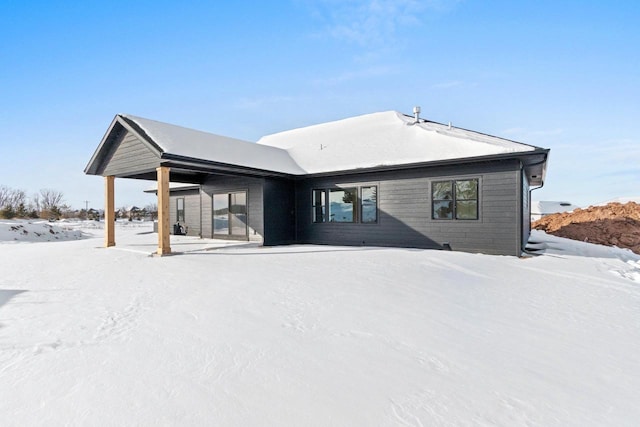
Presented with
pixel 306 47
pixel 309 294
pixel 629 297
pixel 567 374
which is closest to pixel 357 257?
pixel 309 294

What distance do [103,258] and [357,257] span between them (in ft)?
21.7

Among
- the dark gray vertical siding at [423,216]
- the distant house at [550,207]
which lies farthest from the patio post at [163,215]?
the distant house at [550,207]

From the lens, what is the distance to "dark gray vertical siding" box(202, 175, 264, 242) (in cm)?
1205

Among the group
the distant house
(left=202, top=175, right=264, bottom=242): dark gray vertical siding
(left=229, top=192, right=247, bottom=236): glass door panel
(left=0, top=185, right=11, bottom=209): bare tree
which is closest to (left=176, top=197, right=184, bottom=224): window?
(left=202, top=175, right=264, bottom=242): dark gray vertical siding

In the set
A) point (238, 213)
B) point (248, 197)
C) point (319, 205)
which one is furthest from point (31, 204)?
point (319, 205)

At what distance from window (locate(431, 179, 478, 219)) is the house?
30 millimetres

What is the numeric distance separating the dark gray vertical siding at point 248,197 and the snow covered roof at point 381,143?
211cm

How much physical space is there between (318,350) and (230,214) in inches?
435

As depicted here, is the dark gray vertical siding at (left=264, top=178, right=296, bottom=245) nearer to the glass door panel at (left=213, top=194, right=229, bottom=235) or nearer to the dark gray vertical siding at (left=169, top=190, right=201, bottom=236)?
the glass door panel at (left=213, top=194, right=229, bottom=235)

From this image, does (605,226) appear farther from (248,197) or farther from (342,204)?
(248,197)

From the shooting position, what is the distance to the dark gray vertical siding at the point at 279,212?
11750mm

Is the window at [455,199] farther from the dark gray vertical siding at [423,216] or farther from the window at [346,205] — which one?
the window at [346,205]

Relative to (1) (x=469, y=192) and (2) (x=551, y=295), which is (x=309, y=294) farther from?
(1) (x=469, y=192)

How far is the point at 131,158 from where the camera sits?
9.98 metres
